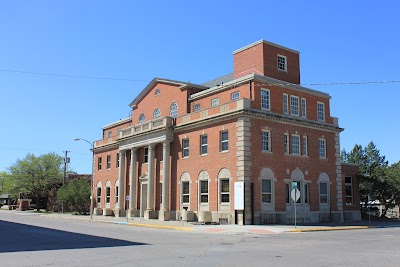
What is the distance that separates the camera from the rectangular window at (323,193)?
3841cm

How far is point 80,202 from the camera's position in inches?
2276

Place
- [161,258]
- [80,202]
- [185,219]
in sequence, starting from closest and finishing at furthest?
[161,258], [185,219], [80,202]

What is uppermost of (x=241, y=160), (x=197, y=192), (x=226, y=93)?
(x=226, y=93)

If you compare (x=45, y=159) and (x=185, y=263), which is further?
(x=45, y=159)

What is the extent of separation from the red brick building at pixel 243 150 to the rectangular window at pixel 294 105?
0.03m

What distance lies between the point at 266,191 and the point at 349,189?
14118 millimetres

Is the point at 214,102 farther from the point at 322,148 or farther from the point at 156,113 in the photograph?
the point at 322,148

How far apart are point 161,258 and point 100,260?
1.86 m

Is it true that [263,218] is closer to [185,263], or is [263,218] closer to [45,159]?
[185,263]

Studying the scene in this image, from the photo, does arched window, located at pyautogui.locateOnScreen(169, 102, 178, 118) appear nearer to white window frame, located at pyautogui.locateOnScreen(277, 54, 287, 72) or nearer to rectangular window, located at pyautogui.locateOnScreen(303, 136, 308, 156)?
white window frame, located at pyautogui.locateOnScreen(277, 54, 287, 72)

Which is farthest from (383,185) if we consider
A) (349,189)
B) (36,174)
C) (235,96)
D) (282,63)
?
(36,174)

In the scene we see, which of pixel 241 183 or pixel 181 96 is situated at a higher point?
pixel 181 96

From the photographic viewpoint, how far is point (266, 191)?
3409 cm

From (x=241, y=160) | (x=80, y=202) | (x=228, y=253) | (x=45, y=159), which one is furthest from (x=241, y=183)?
(x=45, y=159)
